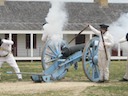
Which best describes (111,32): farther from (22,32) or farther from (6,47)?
(22,32)

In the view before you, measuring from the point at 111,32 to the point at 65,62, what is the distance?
190 cm

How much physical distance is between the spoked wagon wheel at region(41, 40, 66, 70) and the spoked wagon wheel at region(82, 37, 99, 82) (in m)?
1.11

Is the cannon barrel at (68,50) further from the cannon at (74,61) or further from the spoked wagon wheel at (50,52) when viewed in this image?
the spoked wagon wheel at (50,52)

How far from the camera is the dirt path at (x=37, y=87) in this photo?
39.7 feet

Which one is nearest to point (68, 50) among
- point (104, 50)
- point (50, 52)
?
point (104, 50)

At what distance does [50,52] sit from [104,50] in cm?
204

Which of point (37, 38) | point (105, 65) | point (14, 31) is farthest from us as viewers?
point (37, 38)

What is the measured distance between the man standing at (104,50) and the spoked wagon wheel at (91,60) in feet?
0.80

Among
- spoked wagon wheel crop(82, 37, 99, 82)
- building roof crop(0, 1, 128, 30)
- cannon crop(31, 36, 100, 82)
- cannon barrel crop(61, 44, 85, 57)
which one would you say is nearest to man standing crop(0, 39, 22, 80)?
cannon crop(31, 36, 100, 82)

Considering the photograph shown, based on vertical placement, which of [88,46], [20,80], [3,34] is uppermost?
[3,34]

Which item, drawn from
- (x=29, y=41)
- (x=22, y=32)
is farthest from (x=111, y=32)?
(x=29, y=41)

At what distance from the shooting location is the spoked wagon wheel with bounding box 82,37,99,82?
1397cm

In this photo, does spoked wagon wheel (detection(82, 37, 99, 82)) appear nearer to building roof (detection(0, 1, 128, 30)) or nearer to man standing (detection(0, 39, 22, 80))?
man standing (detection(0, 39, 22, 80))

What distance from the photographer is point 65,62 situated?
46.6 feet
